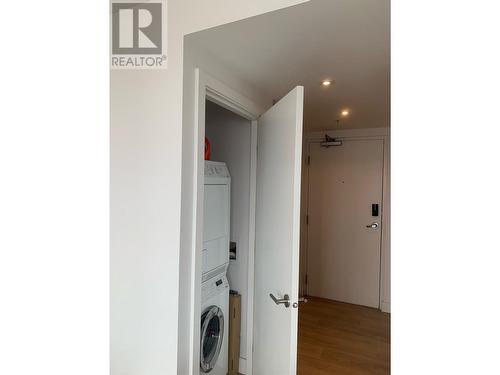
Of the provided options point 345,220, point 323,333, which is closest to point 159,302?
point 323,333

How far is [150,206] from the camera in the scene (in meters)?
1.33

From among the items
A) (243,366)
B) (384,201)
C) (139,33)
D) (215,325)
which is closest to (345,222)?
(384,201)

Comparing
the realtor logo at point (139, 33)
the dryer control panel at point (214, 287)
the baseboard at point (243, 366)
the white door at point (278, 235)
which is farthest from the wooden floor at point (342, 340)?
the realtor logo at point (139, 33)

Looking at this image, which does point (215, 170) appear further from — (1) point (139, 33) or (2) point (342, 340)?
(2) point (342, 340)

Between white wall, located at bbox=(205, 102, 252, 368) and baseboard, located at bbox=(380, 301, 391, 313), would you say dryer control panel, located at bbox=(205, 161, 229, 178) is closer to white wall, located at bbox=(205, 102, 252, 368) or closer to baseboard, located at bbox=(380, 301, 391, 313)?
white wall, located at bbox=(205, 102, 252, 368)

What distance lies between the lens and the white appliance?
190 cm

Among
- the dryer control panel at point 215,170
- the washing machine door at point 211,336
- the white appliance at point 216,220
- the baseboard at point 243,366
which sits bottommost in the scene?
the baseboard at point 243,366

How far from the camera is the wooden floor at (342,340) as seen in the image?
92.5 inches

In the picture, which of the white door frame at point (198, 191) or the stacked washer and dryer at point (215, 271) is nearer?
the white door frame at point (198, 191)

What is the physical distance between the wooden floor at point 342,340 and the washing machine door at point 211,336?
31.5 inches

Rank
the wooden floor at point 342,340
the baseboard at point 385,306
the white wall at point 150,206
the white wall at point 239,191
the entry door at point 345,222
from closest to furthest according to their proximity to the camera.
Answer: the white wall at point 150,206 < the white wall at point 239,191 < the wooden floor at point 342,340 < the baseboard at point 385,306 < the entry door at point 345,222

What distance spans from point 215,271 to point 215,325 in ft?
1.41

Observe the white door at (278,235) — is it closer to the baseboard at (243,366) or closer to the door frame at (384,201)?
the baseboard at (243,366)
